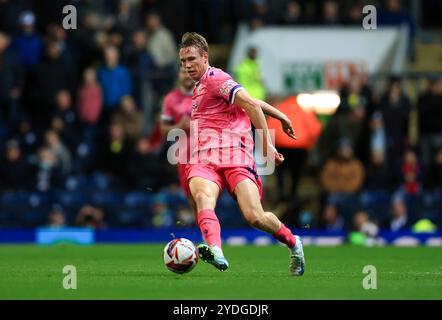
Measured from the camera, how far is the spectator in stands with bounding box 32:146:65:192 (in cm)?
2445

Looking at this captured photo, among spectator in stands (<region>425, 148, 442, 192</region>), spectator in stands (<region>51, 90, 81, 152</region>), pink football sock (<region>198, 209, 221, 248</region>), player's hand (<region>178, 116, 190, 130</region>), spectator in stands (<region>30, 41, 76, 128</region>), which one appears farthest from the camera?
spectator in stands (<region>30, 41, 76, 128</region>)

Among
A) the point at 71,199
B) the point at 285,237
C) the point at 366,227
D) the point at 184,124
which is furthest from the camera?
the point at 71,199

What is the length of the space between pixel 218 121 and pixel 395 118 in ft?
38.7

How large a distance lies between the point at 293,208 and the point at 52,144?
4.69m

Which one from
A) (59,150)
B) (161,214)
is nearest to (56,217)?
(59,150)

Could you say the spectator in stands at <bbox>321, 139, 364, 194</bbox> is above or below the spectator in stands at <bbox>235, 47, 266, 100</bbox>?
below

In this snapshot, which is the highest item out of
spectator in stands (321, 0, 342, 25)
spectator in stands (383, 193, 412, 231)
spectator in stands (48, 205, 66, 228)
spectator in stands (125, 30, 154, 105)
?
spectator in stands (321, 0, 342, 25)

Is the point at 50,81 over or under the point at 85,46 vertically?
under

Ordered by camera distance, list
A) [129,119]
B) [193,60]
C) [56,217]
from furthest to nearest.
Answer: [129,119] → [56,217] → [193,60]

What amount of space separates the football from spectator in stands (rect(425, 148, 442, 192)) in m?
12.2

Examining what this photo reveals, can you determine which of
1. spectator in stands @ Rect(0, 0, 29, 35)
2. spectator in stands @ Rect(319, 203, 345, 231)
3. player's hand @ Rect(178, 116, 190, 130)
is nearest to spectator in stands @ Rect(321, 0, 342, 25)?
spectator in stands @ Rect(319, 203, 345, 231)

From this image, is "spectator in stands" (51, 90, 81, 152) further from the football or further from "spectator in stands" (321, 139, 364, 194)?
the football

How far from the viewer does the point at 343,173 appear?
24.4 m

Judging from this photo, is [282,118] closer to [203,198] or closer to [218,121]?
[218,121]
